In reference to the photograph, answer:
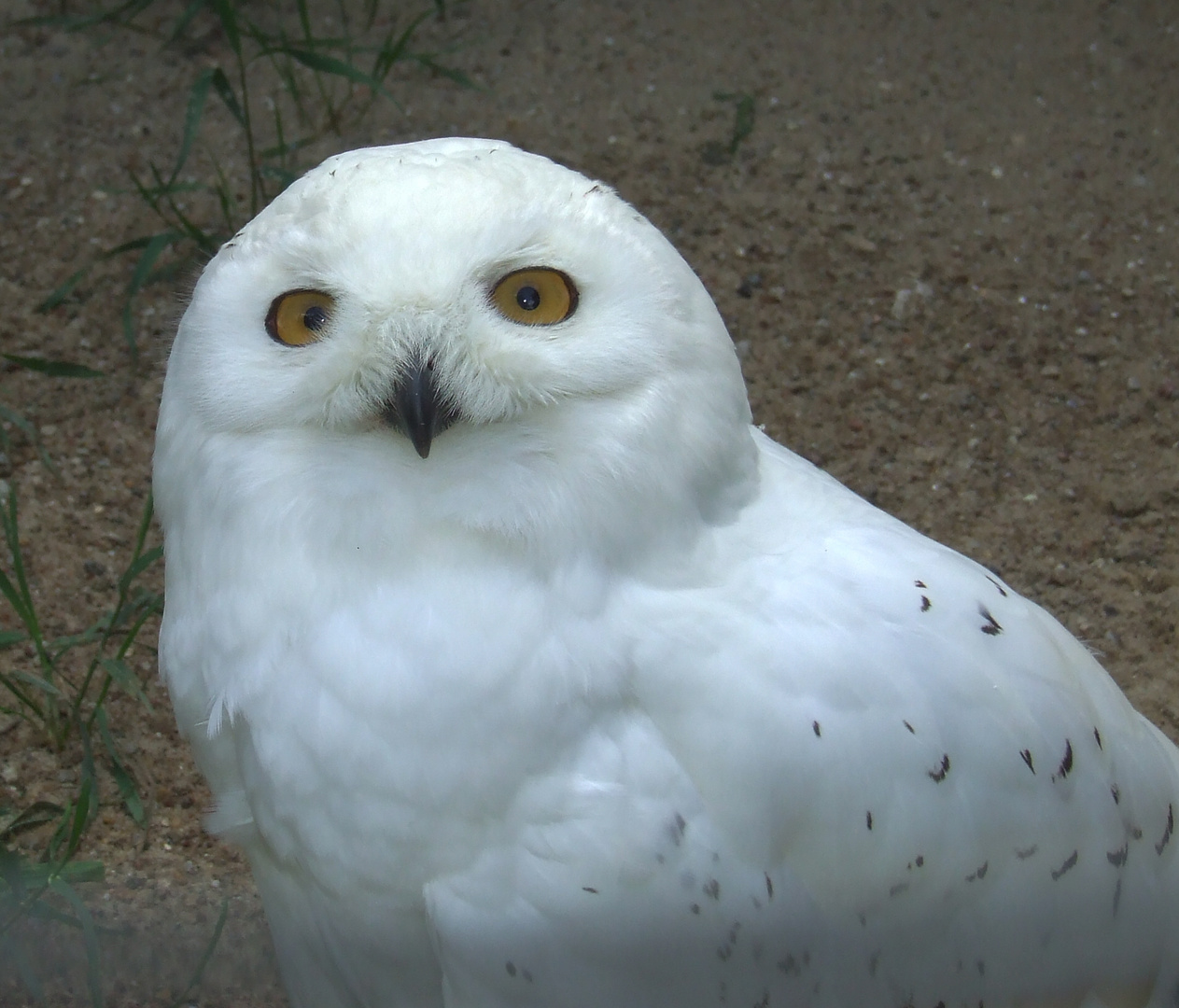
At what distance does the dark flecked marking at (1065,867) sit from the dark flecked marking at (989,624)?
298mm

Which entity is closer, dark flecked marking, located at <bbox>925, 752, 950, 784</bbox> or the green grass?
dark flecked marking, located at <bbox>925, 752, 950, 784</bbox>

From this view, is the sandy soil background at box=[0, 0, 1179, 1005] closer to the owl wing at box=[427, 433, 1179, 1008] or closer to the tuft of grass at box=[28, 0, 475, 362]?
the tuft of grass at box=[28, 0, 475, 362]

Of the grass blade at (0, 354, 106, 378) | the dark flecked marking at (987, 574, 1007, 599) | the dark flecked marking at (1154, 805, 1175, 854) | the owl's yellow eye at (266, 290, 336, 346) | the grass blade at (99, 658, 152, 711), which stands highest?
the owl's yellow eye at (266, 290, 336, 346)

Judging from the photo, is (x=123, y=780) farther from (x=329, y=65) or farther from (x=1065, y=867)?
(x=329, y=65)

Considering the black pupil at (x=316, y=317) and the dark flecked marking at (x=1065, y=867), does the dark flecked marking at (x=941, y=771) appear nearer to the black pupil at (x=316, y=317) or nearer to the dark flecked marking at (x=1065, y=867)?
the dark flecked marking at (x=1065, y=867)

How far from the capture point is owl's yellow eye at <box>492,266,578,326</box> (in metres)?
1.51

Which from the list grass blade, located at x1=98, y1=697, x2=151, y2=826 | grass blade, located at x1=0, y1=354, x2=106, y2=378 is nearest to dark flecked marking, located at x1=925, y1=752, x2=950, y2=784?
grass blade, located at x1=98, y1=697, x2=151, y2=826

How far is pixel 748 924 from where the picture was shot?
1531 mm

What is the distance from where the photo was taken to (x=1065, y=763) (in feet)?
5.47

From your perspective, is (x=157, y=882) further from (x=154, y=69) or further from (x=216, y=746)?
(x=154, y=69)

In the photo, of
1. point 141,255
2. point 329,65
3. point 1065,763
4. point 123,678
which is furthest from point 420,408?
point 141,255

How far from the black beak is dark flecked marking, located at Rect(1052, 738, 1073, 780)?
35.1 inches

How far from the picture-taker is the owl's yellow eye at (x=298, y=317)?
5.00ft

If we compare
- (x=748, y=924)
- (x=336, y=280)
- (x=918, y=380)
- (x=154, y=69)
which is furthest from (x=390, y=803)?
(x=154, y=69)
